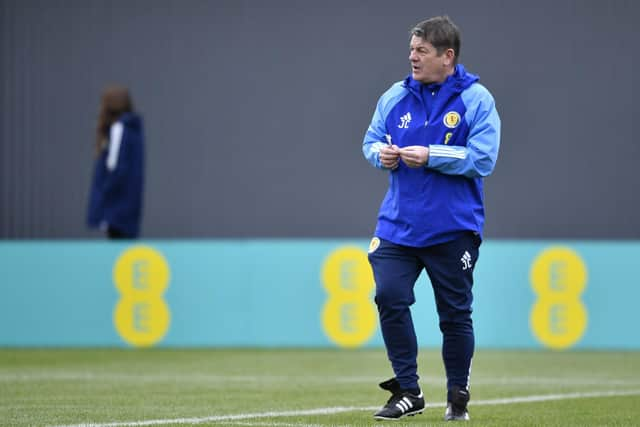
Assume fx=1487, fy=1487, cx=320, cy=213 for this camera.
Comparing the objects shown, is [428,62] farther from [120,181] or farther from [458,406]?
[120,181]

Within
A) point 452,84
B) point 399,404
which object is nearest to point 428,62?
point 452,84

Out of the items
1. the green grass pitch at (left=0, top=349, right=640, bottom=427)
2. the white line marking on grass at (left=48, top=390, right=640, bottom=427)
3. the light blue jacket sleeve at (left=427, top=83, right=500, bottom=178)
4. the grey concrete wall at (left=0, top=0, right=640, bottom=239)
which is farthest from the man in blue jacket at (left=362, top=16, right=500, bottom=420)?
the grey concrete wall at (left=0, top=0, right=640, bottom=239)

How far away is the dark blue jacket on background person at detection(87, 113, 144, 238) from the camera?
40.0 feet

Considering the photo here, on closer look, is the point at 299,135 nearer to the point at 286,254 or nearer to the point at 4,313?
the point at 286,254

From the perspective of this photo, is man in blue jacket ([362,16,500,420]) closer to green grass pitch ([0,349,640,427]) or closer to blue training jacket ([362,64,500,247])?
blue training jacket ([362,64,500,247])

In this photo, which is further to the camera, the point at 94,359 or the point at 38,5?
the point at 38,5

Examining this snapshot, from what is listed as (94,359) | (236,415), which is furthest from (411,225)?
(94,359)

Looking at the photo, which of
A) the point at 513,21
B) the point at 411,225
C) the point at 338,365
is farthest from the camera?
the point at 513,21

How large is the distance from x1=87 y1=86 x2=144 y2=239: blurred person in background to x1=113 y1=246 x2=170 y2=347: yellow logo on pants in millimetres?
237

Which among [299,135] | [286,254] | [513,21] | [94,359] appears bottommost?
[94,359]

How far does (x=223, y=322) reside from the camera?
40.2ft

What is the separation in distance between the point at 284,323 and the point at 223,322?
0.50 m

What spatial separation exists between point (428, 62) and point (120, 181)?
6.33 metres

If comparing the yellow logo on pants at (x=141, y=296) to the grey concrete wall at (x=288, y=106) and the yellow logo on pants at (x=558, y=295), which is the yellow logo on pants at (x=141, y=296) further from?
the yellow logo on pants at (x=558, y=295)
